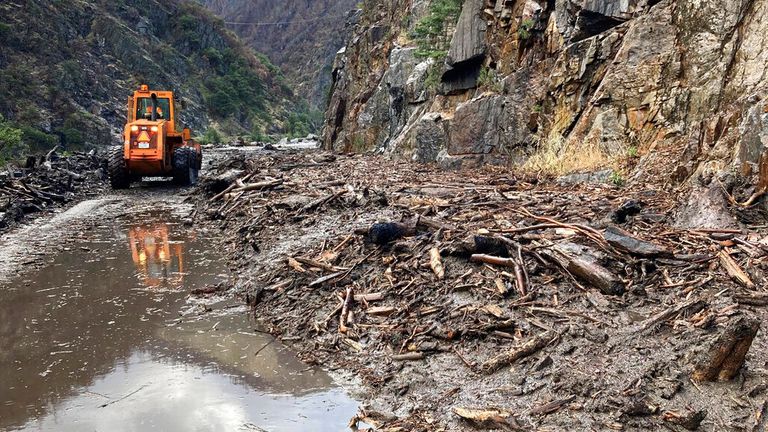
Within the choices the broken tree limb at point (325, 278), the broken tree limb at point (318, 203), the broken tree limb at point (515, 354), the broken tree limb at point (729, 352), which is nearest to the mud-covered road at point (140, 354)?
the broken tree limb at point (325, 278)

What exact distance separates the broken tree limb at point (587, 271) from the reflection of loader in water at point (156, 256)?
4815mm

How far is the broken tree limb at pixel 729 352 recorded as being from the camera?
336 centimetres

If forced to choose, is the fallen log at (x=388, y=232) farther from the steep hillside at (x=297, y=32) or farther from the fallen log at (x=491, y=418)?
the steep hillside at (x=297, y=32)

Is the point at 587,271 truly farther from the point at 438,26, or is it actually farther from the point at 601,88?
the point at 438,26

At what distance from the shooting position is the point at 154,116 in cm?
1656

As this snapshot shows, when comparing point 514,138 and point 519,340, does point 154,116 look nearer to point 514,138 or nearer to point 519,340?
point 514,138

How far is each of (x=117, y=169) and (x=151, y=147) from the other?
115 cm

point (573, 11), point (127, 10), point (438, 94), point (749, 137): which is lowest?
point (749, 137)

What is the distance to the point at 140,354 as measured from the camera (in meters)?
5.20

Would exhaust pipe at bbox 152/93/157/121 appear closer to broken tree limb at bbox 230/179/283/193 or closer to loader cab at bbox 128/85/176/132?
loader cab at bbox 128/85/176/132

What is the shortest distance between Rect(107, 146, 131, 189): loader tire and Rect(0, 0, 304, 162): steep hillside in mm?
10328

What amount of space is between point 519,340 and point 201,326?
329 centimetres

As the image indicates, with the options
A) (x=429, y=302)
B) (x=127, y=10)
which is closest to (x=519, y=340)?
(x=429, y=302)

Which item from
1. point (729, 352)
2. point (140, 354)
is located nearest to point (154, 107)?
point (140, 354)
